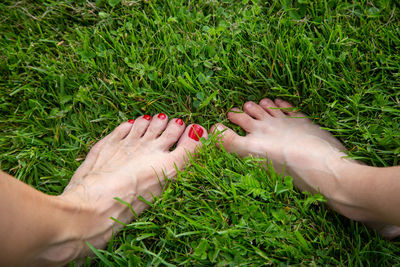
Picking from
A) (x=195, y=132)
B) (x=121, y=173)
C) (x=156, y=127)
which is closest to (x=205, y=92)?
(x=195, y=132)

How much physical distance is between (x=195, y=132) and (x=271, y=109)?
0.57m

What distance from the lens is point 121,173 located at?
6.75 ft

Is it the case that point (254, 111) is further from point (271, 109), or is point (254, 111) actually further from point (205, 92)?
Result: point (205, 92)

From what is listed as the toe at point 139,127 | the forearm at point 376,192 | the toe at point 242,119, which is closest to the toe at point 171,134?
the toe at point 139,127

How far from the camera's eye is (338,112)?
2.07 meters

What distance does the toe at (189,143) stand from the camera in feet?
6.98

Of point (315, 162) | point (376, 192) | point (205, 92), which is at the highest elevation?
point (205, 92)

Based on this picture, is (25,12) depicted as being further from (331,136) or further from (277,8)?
(331,136)

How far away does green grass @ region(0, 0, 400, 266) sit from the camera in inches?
71.6

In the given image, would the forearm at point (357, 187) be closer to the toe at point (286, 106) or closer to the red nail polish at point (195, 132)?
the toe at point (286, 106)

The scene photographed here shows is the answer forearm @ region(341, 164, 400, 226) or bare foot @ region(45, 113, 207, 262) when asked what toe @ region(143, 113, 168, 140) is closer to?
bare foot @ region(45, 113, 207, 262)

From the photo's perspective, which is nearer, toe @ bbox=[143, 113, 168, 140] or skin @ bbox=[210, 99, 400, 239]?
skin @ bbox=[210, 99, 400, 239]

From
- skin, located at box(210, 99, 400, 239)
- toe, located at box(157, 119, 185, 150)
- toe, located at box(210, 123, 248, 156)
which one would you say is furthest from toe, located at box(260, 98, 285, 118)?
toe, located at box(157, 119, 185, 150)

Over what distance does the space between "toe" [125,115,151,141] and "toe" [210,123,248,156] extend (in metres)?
0.48
